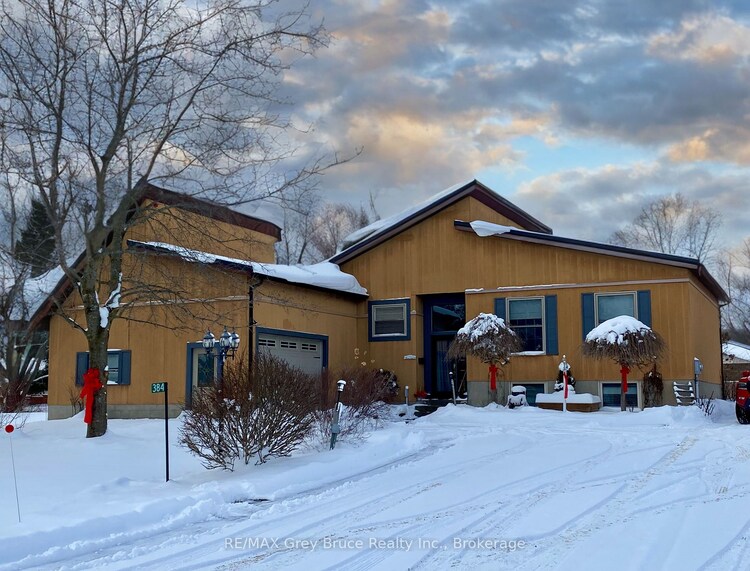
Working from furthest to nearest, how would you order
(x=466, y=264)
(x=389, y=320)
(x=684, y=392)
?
(x=389, y=320), (x=466, y=264), (x=684, y=392)

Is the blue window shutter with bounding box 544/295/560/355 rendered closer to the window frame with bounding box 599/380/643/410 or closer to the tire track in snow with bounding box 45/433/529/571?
the window frame with bounding box 599/380/643/410

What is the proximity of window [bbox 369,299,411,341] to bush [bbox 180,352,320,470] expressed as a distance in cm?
1443

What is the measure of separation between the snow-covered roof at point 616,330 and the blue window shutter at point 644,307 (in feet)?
6.08

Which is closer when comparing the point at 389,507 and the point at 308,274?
the point at 389,507

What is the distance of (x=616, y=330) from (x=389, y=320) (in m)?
8.13

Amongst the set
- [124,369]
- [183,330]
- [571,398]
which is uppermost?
[183,330]

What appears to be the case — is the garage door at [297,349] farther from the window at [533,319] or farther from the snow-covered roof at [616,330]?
the snow-covered roof at [616,330]

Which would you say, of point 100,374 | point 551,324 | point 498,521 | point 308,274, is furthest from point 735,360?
point 498,521

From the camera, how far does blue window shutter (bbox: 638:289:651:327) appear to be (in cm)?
2288

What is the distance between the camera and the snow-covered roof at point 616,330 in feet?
67.3

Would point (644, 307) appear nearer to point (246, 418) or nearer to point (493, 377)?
point (493, 377)

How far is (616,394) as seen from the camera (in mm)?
23156

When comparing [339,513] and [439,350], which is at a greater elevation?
[439,350]

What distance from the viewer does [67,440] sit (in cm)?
1446
